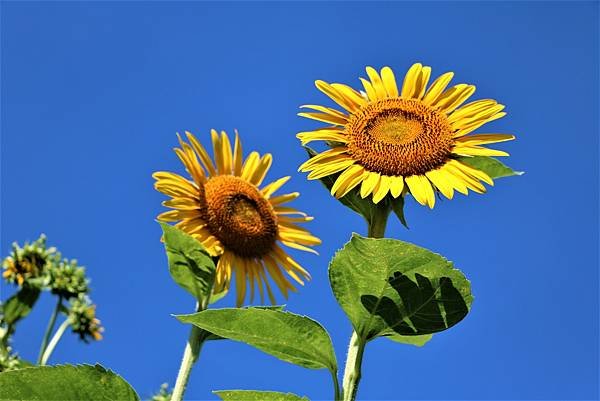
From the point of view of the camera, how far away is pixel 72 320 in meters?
6.31

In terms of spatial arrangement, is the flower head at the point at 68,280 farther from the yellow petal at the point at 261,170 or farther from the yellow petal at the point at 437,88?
the yellow petal at the point at 437,88

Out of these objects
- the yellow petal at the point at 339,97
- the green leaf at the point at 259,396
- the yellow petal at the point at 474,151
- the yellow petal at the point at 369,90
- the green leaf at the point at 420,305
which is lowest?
the green leaf at the point at 259,396

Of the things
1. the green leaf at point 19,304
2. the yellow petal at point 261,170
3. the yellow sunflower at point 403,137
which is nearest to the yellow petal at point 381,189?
the yellow sunflower at point 403,137

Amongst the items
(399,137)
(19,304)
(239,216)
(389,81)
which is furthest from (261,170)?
(19,304)

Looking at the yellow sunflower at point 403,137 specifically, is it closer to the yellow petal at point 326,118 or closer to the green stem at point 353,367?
the yellow petal at point 326,118

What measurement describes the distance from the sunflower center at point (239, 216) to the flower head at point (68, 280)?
2.71 metres

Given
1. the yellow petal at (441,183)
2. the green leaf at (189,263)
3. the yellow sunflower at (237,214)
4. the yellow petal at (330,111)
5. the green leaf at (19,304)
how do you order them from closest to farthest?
the yellow petal at (441,183) → the yellow petal at (330,111) → the green leaf at (189,263) → the yellow sunflower at (237,214) → the green leaf at (19,304)

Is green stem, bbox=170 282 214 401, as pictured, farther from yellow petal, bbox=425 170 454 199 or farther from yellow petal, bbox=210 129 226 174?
yellow petal, bbox=210 129 226 174

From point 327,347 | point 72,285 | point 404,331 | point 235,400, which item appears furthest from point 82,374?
point 72,285

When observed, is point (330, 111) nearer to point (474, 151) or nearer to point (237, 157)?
point (474, 151)

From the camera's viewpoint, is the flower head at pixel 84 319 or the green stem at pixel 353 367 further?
the flower head at pixel 84 319

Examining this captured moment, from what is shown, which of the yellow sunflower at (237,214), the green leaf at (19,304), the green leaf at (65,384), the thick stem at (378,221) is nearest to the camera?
the green leaf at (65,384)

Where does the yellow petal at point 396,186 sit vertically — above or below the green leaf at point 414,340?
above

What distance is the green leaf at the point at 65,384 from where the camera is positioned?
1771 mm
